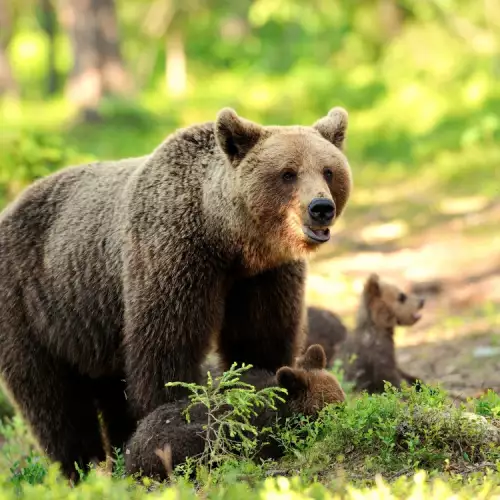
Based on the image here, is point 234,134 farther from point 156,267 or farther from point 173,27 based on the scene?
point 173,27

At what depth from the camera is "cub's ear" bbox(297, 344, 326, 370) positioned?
6086 millimetres

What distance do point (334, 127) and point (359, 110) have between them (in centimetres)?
1564

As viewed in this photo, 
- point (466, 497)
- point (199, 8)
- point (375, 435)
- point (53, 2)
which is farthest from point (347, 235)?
point (53, 2)

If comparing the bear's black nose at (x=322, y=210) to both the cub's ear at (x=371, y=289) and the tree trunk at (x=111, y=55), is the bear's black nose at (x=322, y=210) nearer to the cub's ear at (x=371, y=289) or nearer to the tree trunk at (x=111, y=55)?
the cub's ear at (x=371, y=289)

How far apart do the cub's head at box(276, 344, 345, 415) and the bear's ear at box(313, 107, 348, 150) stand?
54.8 inches

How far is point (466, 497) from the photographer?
13.6 feet

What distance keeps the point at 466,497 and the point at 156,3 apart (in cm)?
2630

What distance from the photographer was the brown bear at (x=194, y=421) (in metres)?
5.57

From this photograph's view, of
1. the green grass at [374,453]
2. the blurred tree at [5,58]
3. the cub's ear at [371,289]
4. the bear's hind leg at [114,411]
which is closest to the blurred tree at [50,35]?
the blurred tree at [5,58]

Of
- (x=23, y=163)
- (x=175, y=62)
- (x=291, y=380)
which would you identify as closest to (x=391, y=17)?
(x=175, y=62)

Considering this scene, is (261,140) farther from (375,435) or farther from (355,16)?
(355,16)

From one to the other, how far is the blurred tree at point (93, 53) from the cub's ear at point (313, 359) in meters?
17.0

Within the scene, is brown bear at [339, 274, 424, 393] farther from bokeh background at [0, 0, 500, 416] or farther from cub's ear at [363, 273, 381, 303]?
bokeh background at [0, 0, 500, 416]

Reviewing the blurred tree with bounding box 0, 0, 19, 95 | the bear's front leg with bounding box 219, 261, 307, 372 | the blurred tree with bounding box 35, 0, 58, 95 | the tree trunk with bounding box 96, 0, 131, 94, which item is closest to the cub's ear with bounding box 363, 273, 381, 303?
the bear's front leg with bounding box 219, 261, 307, 372
